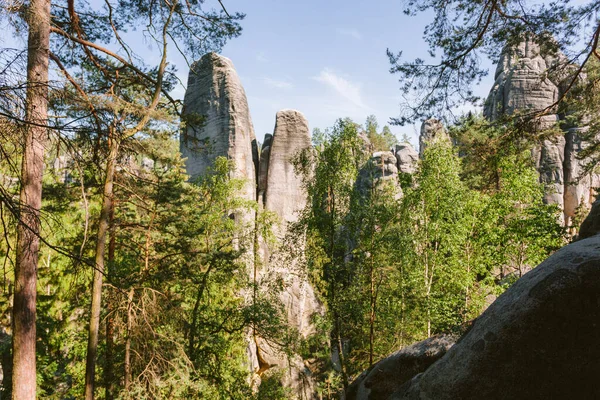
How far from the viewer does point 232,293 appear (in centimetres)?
1393

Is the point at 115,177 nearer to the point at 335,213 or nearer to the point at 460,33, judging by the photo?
the point at 335,213

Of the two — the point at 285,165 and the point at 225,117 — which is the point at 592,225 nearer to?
the point at 285,165

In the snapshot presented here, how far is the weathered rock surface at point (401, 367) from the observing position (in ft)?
20.1

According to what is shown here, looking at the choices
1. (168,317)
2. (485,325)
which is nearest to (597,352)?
(485,325)

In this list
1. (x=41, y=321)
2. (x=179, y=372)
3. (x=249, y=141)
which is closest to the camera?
(x=179, y=372)

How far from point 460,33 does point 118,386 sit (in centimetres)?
949

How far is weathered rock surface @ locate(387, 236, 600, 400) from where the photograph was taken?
3098 millimetres

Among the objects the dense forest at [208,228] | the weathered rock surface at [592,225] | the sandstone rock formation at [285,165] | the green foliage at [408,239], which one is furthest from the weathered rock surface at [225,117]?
the weathered rock surface at [592,225]

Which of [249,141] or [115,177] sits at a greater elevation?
[249,141]

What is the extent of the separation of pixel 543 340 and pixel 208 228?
10.9 meters

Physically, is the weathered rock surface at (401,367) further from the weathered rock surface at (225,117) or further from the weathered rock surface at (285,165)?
the weathered rock surface at (285,165)

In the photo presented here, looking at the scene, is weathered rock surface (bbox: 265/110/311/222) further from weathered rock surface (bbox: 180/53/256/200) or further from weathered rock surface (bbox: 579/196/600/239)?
weathered rock surface (bbox: 579/196/600/239)

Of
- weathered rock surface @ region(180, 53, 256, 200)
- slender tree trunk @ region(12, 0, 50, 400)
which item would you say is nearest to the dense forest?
slender tree trunk @ region(12, 0, 50, 400)

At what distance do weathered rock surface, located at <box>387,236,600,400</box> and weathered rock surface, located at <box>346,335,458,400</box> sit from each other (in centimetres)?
258
